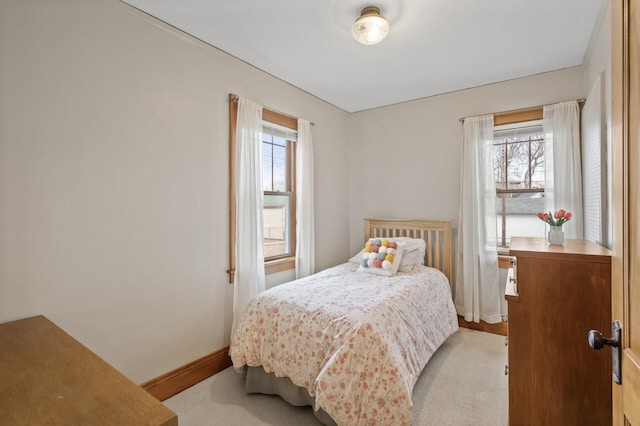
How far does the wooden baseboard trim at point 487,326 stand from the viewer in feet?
10.2

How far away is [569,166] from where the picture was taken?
8.91ft

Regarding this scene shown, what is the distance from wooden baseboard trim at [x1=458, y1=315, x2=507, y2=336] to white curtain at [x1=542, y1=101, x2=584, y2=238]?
108 centimetres

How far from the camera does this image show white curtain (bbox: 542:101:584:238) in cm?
268

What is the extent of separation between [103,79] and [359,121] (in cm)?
290

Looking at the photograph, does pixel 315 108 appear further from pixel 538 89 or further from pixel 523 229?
pixel 523 229

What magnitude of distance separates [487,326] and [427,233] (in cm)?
111

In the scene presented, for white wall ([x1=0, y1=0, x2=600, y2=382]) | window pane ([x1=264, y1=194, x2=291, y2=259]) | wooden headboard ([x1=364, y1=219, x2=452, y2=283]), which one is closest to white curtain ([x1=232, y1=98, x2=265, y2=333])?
white wall ([x1=0, y1=0, x2=600, y2=382])

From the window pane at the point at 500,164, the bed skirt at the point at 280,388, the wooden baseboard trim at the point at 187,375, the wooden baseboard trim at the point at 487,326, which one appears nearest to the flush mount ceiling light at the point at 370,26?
the window pane at the point at 500,164

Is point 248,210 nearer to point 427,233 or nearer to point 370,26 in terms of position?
point 370,26

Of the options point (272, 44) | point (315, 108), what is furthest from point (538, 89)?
point (272, 44)

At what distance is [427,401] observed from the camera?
209cm

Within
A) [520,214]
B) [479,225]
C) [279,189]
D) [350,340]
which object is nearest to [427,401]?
[350,340]

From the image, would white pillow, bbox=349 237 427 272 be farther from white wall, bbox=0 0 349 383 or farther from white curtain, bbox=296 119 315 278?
white wall, bbox=0 0 349 383

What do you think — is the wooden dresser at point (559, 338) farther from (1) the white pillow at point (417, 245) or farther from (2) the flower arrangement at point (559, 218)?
(1) the white pillow at point (417, 245)
